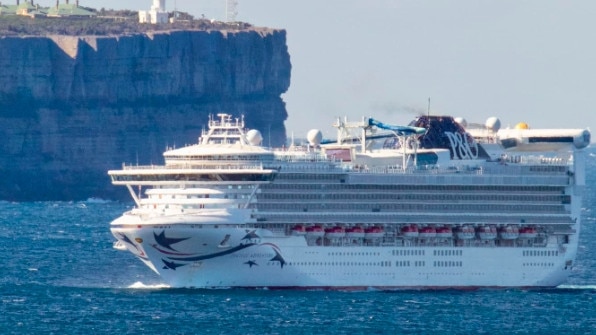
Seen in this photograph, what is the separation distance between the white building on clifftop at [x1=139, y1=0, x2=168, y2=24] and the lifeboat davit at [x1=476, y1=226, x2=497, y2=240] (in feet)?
333

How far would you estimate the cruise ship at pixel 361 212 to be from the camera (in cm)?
7756

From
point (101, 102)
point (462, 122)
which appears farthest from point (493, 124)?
point (101, 102)

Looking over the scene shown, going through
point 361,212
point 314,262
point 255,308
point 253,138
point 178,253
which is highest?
point 253,138

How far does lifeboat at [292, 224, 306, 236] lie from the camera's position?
3095 inches

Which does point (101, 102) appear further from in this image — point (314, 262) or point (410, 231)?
point (314, 262)

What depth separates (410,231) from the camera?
8038cm

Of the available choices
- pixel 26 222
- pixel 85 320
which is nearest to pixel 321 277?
pixel 85 320

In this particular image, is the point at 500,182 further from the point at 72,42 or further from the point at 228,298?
the point at 72,42

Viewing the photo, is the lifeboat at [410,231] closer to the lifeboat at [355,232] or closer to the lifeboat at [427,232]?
the lifeboat at [427,232]

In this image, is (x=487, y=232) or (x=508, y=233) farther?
(x=508, y=233)

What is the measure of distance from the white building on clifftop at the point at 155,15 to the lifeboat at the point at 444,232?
101964 mm

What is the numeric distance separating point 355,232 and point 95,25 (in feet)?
326

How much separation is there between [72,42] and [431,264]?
90.7 meters

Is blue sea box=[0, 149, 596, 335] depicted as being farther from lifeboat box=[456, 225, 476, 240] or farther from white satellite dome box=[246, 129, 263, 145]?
white satellite dome box=[246, 129, 263, 145]
